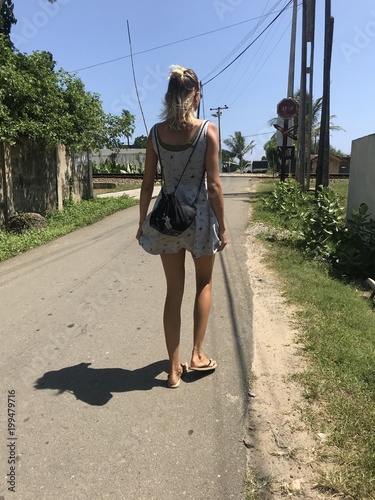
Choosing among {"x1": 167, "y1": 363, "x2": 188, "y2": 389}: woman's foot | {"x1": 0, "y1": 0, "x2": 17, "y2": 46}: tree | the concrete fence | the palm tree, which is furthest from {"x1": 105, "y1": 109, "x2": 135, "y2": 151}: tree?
the palm tree

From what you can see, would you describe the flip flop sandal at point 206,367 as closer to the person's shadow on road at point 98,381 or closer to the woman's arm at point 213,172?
the person's shadow on road at point 98,381

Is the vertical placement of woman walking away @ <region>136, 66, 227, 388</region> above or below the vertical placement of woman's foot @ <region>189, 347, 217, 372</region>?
above

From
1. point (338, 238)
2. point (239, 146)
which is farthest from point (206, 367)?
point (239, 146)

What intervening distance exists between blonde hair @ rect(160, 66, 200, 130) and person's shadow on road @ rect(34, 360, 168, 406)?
5.52ft

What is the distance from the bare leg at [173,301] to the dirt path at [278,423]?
546mm

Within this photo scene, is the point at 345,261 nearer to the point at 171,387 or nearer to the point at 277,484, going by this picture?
the point at 171,387

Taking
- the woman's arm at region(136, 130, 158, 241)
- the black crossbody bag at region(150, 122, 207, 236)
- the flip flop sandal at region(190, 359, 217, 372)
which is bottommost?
the flip flop sandal at region(190, 359, 217, 372)

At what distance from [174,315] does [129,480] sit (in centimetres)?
105

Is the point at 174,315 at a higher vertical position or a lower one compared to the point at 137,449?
higher

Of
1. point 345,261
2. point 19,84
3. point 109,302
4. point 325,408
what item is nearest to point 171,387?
point 325,408

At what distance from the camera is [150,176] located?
2.79 metres

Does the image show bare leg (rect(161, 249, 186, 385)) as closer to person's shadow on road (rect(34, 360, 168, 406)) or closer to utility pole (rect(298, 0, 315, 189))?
person's shadow on road (rect(34, 360, 168, 406))

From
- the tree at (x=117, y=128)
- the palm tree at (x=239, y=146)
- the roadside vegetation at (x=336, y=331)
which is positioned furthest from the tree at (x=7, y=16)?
the palm tree at (x=239, y=146)

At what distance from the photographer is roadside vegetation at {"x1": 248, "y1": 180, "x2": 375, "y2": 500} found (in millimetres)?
2127
